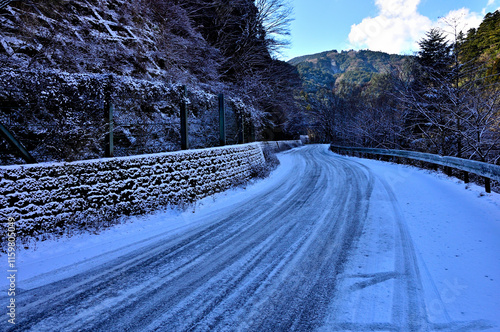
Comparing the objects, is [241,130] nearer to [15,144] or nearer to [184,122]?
[184,122]

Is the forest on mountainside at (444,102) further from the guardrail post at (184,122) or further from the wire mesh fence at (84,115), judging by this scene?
the wire mesh fence at (84,115)

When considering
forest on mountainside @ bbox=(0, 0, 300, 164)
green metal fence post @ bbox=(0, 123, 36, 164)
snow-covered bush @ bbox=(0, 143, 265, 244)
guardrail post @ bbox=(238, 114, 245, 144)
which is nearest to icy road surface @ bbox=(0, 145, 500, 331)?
snow-covered bush @ bbox=(0, 143, 265, 244)

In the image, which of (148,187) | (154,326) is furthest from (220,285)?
(148,187)

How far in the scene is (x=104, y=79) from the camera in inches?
232

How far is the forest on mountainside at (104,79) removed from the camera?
4938mm

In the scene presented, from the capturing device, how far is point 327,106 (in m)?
58.0

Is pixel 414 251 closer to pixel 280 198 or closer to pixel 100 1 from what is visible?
pixel 280 198

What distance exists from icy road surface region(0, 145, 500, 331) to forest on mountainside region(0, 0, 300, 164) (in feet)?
7.40

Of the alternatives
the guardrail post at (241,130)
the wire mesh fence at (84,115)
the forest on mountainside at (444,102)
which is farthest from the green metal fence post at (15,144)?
the forest on mountainside at (444,102)

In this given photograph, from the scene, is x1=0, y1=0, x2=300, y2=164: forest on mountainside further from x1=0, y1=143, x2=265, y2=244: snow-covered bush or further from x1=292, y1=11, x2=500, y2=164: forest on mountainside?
x1=292, y1=11, x2=500, y2=164: forest on mountainside

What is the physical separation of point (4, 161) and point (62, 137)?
3.16 feet

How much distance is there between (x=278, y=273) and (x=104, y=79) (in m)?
5.71

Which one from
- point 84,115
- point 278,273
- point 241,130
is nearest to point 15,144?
point 84,115

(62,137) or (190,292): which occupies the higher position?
(62,137)
